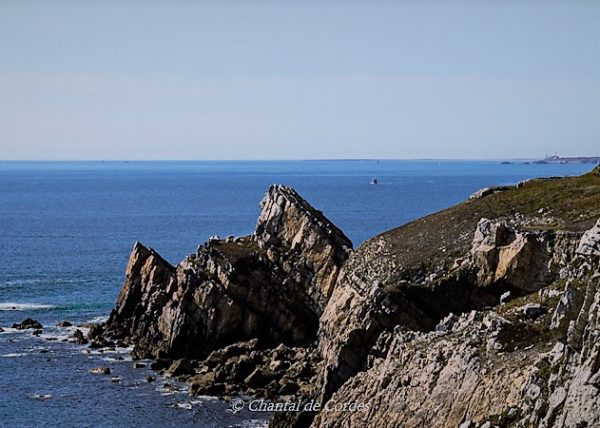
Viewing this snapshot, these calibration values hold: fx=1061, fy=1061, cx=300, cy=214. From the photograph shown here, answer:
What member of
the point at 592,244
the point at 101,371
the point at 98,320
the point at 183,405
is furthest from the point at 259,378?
the point at 592,244

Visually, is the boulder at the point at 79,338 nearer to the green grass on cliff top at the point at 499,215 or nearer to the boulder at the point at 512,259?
the green grass on cliff top at the point at 499,215

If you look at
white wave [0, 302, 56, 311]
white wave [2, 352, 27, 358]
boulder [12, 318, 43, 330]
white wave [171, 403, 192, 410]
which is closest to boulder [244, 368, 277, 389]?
white wave [171, 403, 192, 410]

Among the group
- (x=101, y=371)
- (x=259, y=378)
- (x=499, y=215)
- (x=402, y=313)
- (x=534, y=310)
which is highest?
(x=499, y=215)

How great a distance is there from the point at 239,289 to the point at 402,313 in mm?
25426

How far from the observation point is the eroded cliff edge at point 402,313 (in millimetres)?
43000

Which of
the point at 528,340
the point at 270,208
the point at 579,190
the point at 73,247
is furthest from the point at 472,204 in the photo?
the point at 73,247

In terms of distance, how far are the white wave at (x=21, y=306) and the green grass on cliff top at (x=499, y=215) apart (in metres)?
40.8

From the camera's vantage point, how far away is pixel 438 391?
46.9 m

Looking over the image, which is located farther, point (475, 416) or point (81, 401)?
point (81, 401)

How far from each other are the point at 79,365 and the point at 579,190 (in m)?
38.0

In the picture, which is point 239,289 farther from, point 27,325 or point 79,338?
point 27,325

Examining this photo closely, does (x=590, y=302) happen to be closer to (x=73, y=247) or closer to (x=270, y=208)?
(x=270, y=208)

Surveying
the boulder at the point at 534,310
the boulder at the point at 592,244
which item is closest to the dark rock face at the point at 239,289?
the boulder at the point at 534,310

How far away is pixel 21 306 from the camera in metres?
101
